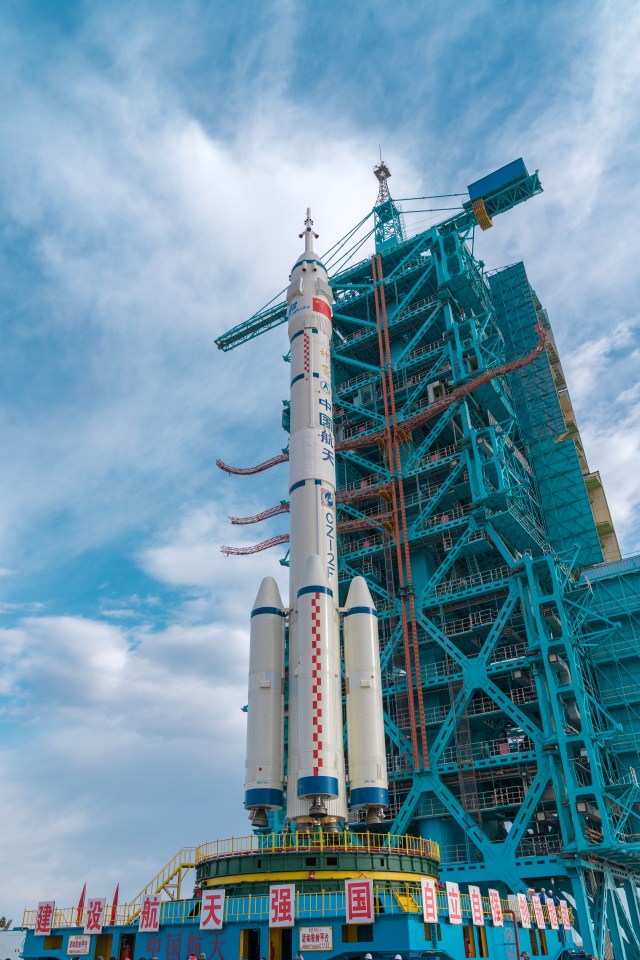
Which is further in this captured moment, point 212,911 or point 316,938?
point 212,911

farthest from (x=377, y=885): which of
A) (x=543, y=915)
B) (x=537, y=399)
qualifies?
(x=537, y=399)

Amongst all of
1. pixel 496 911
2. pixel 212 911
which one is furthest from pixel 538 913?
pixel 212 911

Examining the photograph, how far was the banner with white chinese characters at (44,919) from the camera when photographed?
87.8 ft

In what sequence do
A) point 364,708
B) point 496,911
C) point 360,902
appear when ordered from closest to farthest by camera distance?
point 360,902 → point 496,911 → point 364,708

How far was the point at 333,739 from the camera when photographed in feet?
94.1

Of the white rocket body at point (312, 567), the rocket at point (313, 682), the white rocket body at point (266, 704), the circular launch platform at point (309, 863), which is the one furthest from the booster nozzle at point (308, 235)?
the circular launch platform at point (309, 863)

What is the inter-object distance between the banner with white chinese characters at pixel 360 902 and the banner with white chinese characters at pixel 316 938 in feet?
3.86

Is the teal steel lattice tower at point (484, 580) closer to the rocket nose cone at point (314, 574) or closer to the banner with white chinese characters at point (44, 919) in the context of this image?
the rocket nose cone at point (314, 574)

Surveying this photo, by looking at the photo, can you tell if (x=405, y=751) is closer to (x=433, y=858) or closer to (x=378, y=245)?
(x=433, y=858)

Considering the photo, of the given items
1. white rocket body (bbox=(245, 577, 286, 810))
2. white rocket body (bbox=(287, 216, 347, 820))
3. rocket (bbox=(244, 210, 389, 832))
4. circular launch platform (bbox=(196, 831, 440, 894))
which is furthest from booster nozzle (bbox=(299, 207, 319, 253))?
circular launch platform (bbox=(196, 831, 440, 894))

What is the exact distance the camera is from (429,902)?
73.6 feet

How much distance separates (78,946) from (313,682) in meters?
11.6

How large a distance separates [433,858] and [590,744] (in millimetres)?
10609

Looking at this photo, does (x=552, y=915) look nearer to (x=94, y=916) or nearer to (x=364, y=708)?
(x=364, y=708)
